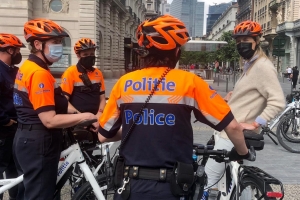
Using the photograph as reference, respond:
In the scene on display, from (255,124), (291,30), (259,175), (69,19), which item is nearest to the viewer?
(259,175)

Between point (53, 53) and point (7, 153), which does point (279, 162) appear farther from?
point (53, 53)

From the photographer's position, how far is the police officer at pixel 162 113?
2021 millimetres

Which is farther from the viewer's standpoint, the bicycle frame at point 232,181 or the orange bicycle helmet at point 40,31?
the bicycle frame at point 232,181

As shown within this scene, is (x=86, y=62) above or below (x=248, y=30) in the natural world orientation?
below

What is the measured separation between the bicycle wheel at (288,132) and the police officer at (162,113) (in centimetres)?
584

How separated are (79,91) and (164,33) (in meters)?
2.92

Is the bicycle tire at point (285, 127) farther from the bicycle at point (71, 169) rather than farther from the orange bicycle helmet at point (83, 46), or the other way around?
the bicycle at point (71, 169)

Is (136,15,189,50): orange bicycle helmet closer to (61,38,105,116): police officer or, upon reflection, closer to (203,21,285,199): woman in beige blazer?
(203,21,285,199): woman in beige blazer

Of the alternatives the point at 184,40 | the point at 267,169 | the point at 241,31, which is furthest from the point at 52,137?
the point at 267,169

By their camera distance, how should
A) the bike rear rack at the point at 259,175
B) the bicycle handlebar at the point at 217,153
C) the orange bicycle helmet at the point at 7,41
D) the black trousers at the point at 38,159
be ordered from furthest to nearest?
the orange bicycle helmet at the point at 7,41
the black trousers at the point at 38,159
the bike rear rack at the point at 259,175
the bicycle handlebar at the point at 217,153

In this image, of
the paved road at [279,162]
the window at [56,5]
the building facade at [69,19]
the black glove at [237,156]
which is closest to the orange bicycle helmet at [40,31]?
the black glove at [237,156]

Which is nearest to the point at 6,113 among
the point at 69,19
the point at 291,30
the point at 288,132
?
the point at 288,132

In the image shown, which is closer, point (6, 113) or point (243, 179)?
point (243, 179)

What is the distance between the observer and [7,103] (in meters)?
3.73
